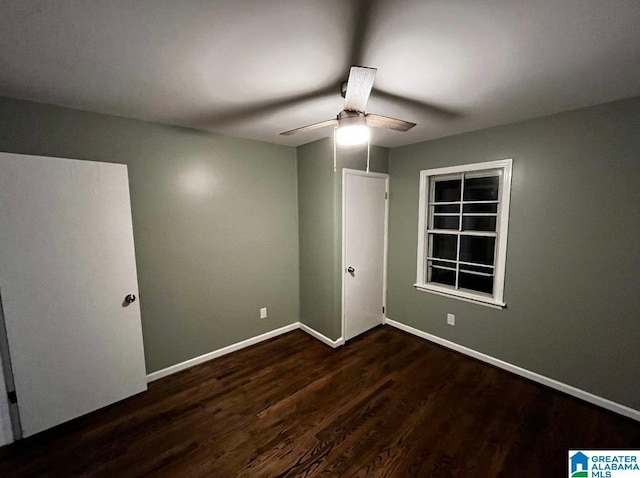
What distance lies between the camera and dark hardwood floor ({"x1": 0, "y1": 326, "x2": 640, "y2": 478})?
1.61 meters

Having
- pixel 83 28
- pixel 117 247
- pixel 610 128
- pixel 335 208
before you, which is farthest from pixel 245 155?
pixel 610 128

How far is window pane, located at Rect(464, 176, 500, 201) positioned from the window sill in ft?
3.39

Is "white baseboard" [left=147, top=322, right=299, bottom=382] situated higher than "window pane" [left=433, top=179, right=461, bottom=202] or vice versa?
"window pane" [left=433, top=179, right=461, bottom=202]

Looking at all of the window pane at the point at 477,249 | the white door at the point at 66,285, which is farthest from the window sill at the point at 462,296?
the white door at the point at 66,285

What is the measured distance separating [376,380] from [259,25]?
272 cm

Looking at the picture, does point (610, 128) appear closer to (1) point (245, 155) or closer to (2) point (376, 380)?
(2) point (376, 380)

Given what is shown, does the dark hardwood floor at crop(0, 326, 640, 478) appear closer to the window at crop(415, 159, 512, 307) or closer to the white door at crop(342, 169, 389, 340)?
the white door at crop(342, 169, 389, 340)

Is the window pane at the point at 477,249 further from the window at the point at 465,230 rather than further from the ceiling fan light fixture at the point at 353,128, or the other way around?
the ceiling fan light fixture at the point at 353,128

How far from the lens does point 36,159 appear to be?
1756 millimetres

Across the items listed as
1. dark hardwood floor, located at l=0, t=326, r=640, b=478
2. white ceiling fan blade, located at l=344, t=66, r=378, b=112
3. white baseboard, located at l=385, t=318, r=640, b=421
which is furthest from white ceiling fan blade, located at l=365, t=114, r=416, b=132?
white baseboard, located at l=385, t=318, r=640, b=421

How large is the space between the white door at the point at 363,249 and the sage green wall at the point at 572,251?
98 centimetres

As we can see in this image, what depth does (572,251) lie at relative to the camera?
6.99 feet

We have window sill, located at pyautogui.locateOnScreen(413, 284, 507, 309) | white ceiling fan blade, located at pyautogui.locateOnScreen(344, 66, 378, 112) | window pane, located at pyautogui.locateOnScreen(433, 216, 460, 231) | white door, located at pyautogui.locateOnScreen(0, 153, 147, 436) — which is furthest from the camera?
window pane, located at pyautogui.locateOnScreen(433, 216, 460, 231)

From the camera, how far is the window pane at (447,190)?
2.94 metres
